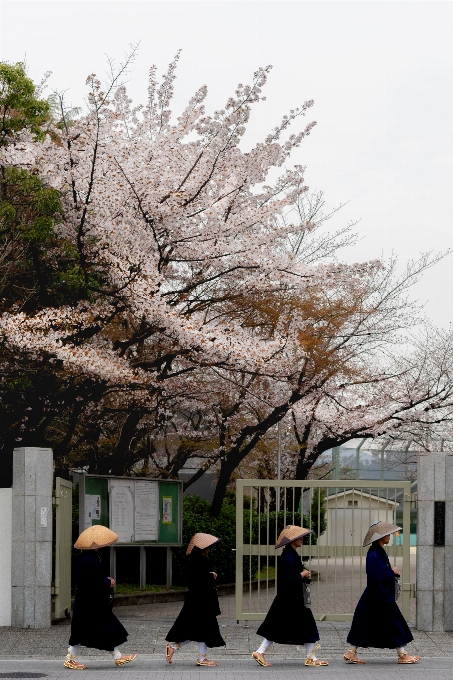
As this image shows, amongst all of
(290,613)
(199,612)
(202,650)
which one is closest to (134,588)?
(202,650)

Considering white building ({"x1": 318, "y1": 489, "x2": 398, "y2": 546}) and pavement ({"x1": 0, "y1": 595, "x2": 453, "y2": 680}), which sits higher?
white building ({"x1": 318, "y1": 489, "x2": 398, "y2": 546})

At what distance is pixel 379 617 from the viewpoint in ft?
36.9

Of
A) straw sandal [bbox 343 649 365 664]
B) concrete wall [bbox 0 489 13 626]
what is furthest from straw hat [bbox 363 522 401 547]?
concrete wall [bbox 0 489 13 626]

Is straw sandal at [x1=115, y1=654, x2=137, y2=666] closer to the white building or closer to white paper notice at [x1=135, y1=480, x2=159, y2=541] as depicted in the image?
the white building

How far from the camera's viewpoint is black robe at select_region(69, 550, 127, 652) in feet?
36.1

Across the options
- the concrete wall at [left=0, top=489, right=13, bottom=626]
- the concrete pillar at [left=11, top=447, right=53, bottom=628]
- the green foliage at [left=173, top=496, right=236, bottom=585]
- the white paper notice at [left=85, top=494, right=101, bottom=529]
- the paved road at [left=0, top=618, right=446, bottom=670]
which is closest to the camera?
the paved road at [left=0, top=618, right=446, bottom=670]

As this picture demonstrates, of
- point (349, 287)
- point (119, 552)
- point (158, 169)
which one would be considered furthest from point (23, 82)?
point (349, 287)

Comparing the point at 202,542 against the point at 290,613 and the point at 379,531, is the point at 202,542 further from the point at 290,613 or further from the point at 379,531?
the point at 379,531

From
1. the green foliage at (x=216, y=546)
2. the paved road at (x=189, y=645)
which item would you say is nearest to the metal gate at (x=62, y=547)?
the paved road at (x=189, y=645)

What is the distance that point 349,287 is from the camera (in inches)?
1010

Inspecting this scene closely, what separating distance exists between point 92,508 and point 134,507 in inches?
52.7

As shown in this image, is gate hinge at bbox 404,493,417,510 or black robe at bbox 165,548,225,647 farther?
gate hinge at bbox 404,493,417,510

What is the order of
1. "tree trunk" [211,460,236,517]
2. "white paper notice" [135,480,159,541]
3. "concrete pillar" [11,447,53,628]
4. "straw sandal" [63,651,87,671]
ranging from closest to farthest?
"straw sandal" [63,651,87,671] < "concrete pillar" [11,447,53,628] < "white paper notice" [135,480,159,541] < "tree trunk" [211,460,236,517]

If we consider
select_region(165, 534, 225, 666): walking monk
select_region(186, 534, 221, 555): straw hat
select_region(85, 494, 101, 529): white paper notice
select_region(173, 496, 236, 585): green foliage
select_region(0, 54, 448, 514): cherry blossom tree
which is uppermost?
select_region(0, 54, 448, 514): cherry blossom tree
